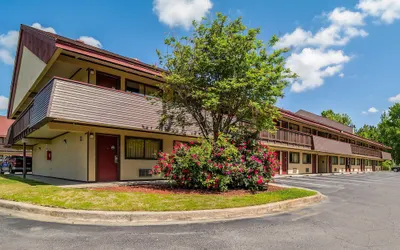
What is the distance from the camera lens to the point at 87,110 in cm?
1162

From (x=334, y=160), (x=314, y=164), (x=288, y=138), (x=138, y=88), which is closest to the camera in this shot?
(x=138, y=88)

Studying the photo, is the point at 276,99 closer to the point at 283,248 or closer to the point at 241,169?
the point at 241,169

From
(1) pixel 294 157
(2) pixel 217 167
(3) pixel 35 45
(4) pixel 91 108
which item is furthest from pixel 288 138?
(3) pixel 35 45

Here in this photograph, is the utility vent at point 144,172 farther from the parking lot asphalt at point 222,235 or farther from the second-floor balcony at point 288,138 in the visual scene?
the second-floor balcony at point 288,138

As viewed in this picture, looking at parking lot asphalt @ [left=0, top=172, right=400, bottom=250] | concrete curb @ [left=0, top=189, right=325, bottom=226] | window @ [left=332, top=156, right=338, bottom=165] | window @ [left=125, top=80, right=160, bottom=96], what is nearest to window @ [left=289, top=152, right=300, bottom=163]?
window @ [left=332, top=156, right=338, bottom=165]

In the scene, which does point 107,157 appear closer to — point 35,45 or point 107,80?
point 107,80

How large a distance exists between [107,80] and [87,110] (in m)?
3.72

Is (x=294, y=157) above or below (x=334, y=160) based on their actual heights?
above

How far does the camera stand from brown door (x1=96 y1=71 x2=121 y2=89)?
14.6 m

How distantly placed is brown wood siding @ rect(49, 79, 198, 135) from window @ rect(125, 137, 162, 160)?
7.53ft

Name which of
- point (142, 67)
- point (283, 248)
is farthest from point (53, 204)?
point (142, 67)

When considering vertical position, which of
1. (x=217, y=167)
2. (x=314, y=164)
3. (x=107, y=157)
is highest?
(x=107, y=157)

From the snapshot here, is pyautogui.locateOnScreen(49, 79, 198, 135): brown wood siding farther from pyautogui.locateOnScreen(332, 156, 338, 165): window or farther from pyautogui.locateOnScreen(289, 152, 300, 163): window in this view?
pyautogui.locateOnScreen(332, 156, 338, 165): window

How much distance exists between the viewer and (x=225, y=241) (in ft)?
17.9
